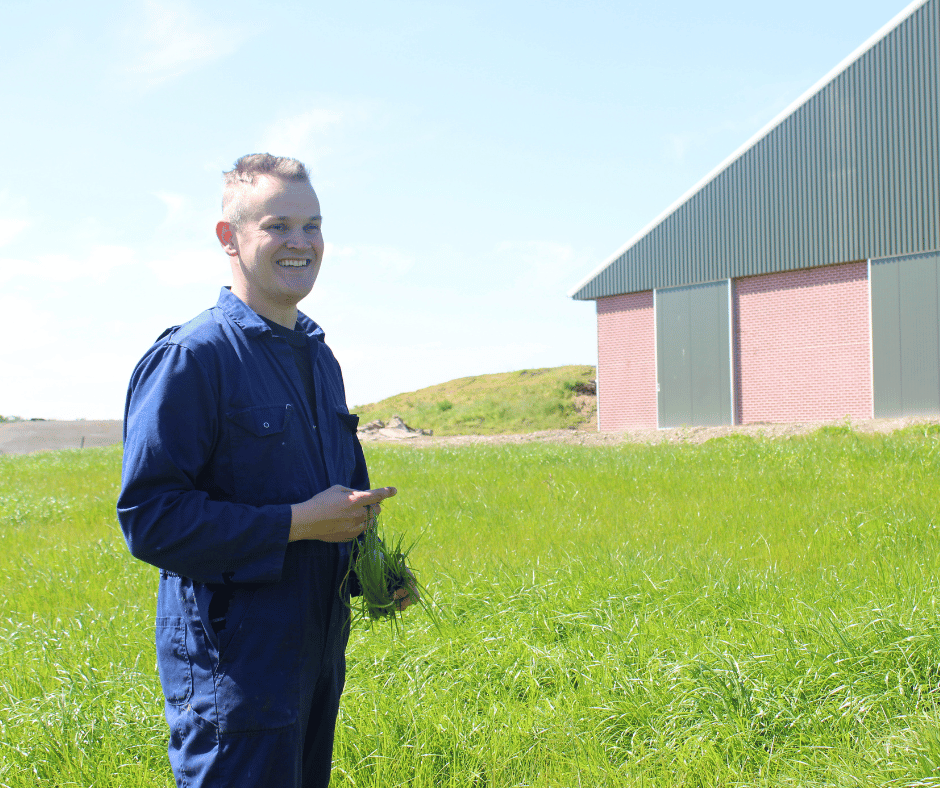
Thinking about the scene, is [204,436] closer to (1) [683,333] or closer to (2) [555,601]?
(2) [555,601]

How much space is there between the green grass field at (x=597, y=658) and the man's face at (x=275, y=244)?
83.7 inches

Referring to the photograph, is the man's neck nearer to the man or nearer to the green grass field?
the man

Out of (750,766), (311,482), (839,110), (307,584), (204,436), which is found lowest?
(750,766)

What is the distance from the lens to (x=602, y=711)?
3527 mm

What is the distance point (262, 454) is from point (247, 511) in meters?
0.19

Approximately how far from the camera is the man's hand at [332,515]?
205 cm

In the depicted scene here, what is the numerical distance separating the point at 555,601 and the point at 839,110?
2213 cm

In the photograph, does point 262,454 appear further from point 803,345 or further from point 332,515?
point 803,345

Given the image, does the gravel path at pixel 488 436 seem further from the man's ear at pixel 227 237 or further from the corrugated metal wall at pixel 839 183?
the man's ear at pixel 227 237

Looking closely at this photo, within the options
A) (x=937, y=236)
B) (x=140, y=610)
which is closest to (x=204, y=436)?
(x=140, y=610)

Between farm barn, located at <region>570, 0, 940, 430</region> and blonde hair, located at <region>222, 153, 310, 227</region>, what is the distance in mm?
22311

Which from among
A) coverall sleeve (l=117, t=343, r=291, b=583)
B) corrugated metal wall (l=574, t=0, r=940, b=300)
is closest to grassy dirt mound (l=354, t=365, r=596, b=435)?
corrugated metal wall (l=574, t=0, r=940, b=300)

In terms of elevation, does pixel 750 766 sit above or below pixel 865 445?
below

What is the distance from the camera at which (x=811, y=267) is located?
2283 centimetres
